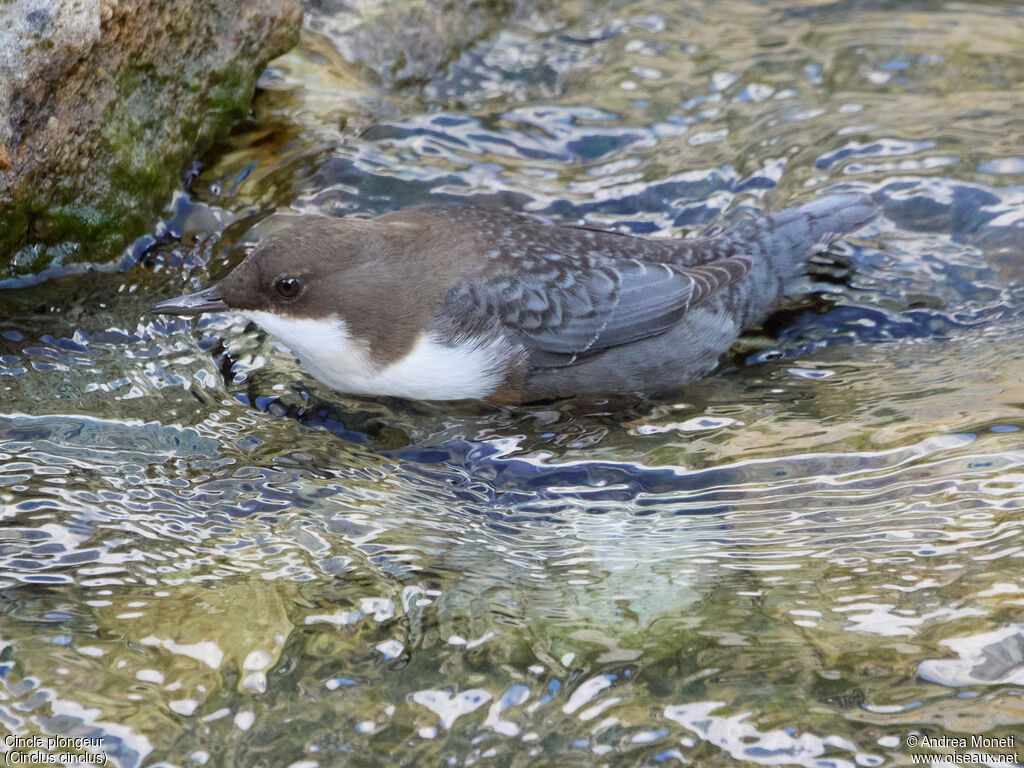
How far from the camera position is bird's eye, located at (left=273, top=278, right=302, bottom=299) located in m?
4.05

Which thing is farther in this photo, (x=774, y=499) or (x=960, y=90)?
(x=960, y=90)

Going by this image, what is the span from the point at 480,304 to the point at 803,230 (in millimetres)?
1661

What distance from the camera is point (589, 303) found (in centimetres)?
438

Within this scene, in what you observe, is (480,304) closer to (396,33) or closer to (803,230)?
(803,230)

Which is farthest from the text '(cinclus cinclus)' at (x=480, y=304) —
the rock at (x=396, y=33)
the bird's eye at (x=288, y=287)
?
the rock at (x=396, y=33)

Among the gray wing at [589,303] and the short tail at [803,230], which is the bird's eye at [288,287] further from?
the short tail at [803,230]

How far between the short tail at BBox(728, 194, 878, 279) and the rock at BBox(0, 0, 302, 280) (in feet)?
8.31

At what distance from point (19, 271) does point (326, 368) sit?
1.45 metres

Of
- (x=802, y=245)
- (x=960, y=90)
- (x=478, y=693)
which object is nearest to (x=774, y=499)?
(x=478, y=693)

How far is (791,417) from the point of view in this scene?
404 cm

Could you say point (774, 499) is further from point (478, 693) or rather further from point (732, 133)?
point (732, 133)

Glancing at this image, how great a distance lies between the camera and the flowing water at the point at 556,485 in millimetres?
2676

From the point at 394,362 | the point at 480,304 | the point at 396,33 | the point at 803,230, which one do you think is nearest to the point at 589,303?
the point at 480,304

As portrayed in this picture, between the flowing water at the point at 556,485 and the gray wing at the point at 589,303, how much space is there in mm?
290
